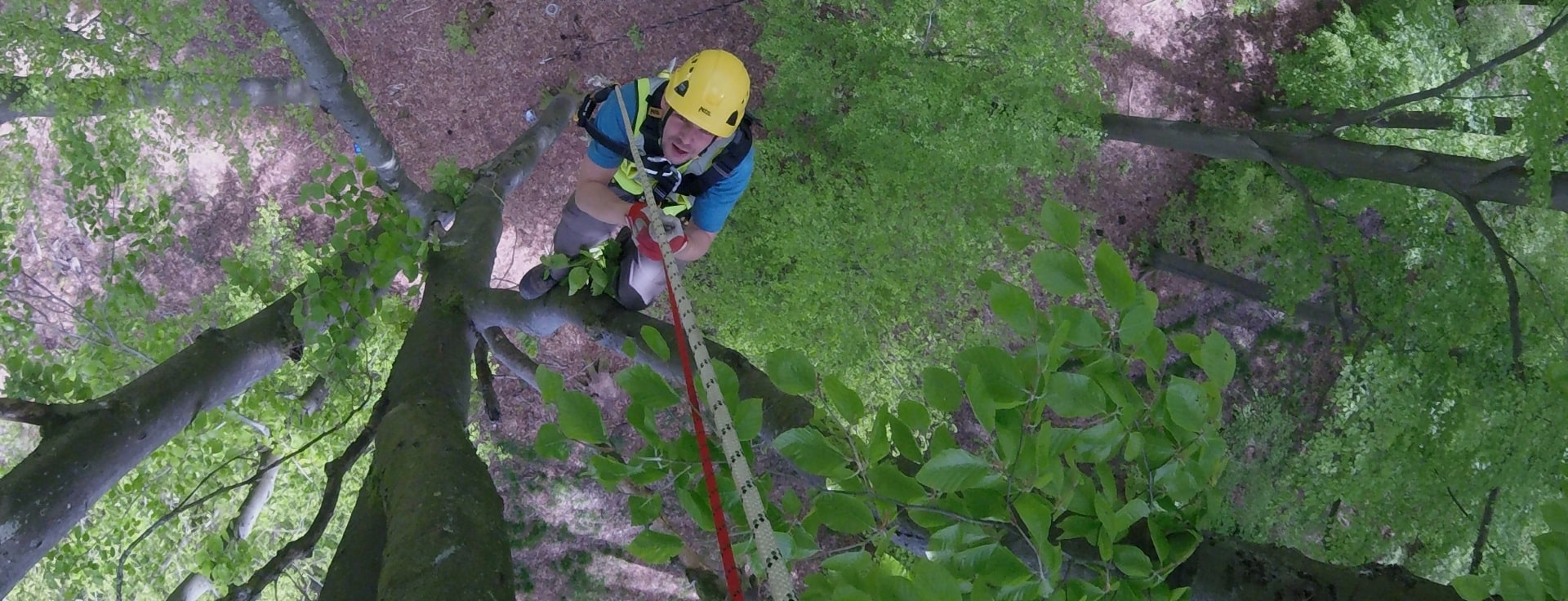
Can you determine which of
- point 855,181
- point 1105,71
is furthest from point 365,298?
point 1105,71

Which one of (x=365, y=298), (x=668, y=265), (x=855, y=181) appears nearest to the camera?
(x=668, y=265)

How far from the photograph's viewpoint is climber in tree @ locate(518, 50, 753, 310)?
3.06 meters

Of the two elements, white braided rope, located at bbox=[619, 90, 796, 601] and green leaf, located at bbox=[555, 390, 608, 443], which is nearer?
white braided rope, located at bbox=[619, 90, 796, 601]

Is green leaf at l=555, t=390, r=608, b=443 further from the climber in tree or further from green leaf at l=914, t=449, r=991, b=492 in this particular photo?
the climber in tree

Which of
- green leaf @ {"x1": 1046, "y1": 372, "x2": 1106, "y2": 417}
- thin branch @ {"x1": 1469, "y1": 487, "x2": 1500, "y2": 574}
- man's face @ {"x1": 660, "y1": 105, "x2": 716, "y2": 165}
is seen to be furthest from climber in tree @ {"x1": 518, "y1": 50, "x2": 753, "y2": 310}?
thin branch @ {"x1": 1469, "y1": 487, "x2": 1500, "y2": 574}

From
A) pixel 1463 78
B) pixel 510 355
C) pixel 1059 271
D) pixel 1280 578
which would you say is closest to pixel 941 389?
pixel 1059 271

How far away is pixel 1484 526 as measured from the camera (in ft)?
16.1

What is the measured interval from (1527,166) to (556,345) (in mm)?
5682

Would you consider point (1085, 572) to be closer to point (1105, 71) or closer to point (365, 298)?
point (365, 298)

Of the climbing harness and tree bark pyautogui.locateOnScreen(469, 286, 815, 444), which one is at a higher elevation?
the climbing harness

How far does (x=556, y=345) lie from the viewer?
6062mm

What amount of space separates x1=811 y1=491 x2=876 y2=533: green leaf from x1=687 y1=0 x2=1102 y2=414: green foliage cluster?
379cm

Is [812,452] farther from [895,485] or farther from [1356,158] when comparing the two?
[1356,158]

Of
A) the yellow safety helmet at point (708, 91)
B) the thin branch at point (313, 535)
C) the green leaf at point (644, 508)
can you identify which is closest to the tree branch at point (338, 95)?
the thin branch at point (313, 535)
